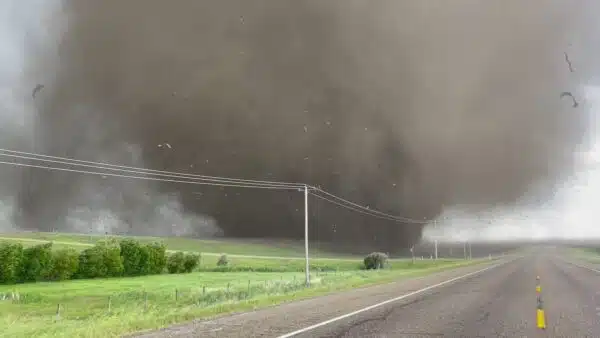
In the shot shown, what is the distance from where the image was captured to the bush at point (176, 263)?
450ft

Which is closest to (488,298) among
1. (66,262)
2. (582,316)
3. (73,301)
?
(582,316)

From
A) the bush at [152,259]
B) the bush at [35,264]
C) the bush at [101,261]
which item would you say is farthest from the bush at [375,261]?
the bush at [35,264]

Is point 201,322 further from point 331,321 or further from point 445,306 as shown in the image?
point 445,306

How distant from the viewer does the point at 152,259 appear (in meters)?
139

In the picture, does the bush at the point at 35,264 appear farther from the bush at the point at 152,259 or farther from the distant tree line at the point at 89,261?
the bush at the point at 152,259

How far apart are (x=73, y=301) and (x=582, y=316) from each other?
6680cm

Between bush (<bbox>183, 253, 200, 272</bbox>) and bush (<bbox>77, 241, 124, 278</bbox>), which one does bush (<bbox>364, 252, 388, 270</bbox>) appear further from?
bush (<bbox>77, 241, 124, 278</bbox>)

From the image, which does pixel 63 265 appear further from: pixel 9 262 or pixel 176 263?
pixel 176 263

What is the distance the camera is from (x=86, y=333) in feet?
43.8

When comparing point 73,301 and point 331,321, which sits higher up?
point 331,321

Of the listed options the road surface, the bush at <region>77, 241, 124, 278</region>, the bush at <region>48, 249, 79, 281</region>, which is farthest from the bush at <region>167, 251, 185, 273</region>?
the road surface

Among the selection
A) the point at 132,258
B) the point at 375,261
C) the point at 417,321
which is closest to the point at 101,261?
the point at 132,258

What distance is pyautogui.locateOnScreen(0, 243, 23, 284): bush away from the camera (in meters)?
117

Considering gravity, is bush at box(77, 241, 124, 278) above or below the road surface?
below
